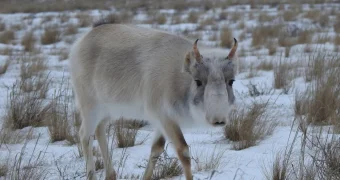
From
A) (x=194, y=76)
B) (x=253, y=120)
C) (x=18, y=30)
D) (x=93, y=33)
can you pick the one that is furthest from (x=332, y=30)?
(x=194, y=76)

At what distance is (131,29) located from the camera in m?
4.88

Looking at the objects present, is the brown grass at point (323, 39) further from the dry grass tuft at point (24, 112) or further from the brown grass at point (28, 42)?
the dry grass tuft at point (24, 112)

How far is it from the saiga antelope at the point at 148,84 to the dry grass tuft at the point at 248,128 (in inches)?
47.5

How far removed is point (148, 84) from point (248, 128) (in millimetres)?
1656

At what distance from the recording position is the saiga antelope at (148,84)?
3.51 meters

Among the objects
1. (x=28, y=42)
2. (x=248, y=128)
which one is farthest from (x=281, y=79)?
(x=28, y=42)

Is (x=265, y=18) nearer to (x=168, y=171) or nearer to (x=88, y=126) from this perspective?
(x=88, y=126)

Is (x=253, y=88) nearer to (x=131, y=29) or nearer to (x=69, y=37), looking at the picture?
(x=131, y=29)

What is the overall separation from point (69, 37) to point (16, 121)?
9769mm

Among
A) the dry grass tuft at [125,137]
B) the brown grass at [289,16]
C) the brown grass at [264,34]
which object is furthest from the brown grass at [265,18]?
the dry grass tuft at [125,137]

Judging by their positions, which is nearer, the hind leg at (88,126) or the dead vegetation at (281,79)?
the hind leg at (88,126)

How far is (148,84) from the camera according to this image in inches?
163

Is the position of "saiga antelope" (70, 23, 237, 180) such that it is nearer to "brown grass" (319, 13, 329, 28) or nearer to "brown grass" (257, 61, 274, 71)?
"brown grass" (257, 61, 274, 71)

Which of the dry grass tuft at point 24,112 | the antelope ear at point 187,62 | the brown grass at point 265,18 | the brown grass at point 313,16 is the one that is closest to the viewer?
the antelope ear at point 187,62
